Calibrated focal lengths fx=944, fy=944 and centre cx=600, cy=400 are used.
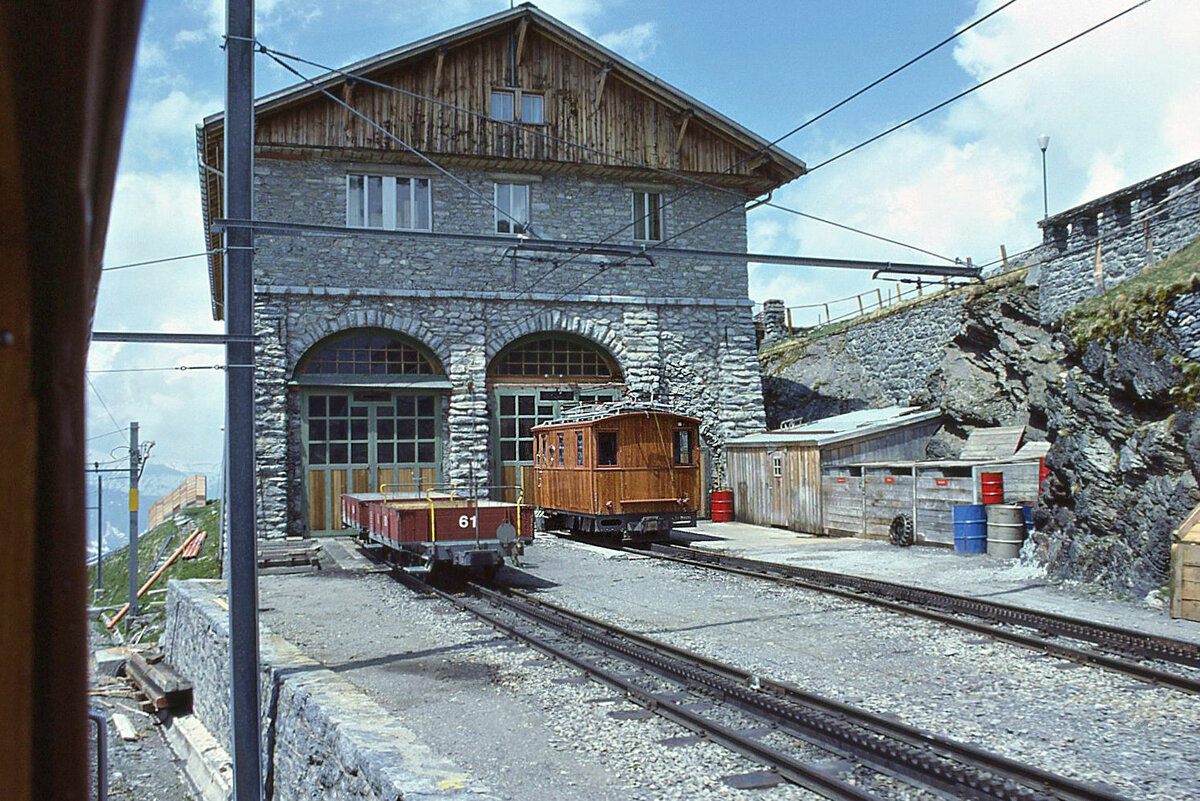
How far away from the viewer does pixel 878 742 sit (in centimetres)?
630

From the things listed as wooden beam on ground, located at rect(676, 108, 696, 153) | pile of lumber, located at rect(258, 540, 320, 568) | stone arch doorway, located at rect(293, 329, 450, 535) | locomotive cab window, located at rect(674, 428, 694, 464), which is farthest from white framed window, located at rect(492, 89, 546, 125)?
pile of lumber, located at rect(258, 540, 320, 568)

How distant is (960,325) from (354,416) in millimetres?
16006

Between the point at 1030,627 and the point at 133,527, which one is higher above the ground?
the point at 133,527

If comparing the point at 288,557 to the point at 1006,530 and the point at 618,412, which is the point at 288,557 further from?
the point at 1006,530

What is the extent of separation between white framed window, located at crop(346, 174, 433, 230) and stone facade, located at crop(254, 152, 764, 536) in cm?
23

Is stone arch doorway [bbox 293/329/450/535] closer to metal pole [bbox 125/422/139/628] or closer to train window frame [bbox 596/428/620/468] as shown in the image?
metal pole [bbox 125/422/139/628]

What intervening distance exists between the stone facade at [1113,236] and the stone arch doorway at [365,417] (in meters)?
14.3

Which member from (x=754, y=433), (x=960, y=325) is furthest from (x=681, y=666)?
(x=960, y=325)

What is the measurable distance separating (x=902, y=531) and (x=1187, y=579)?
25.5 ft

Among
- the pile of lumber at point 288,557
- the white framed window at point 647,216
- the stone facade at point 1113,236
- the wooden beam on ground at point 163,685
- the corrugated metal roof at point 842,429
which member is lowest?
the wooden beam on ground at point 163,685

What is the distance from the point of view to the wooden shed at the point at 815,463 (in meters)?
20.8

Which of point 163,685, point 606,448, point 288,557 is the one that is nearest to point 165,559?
point 288,557

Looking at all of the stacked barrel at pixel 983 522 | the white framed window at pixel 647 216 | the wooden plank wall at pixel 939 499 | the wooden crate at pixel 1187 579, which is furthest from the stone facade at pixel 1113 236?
the white framed window at pixel 647 216

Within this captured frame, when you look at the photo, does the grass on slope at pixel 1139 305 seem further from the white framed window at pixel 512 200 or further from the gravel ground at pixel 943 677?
the white framed window at pixel 512 200
